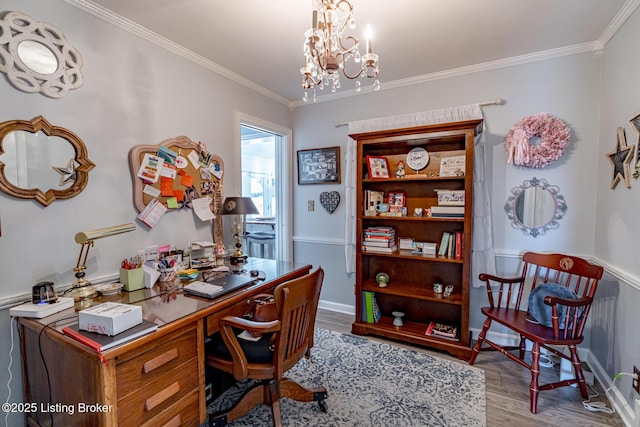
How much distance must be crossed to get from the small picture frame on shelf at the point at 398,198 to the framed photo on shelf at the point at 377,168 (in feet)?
0.66

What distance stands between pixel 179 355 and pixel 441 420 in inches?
59.3

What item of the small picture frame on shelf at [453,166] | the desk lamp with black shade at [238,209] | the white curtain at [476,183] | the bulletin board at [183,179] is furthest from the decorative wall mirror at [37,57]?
the small picture frame on shelf at [453,166]

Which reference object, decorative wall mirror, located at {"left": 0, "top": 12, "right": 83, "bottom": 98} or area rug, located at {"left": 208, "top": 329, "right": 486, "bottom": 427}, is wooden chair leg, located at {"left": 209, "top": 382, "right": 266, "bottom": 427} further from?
decorative wall mirror, located at {"left": 0, "top": 12, "right": 83, "bottom": 98}

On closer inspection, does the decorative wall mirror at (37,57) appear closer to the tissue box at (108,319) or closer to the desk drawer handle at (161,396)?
the tissue box at (108,319)

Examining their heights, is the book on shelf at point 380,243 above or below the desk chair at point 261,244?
above

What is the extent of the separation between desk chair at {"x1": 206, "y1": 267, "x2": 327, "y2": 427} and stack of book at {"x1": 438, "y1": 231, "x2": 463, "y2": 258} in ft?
4.59

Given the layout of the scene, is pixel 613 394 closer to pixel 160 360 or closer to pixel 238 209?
pixel 160 360

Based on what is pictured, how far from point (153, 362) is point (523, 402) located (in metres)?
2.17

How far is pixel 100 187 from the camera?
5.76 ft

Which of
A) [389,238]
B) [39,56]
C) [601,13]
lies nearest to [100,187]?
[39,56]

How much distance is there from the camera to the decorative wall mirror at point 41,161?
4.63 ft

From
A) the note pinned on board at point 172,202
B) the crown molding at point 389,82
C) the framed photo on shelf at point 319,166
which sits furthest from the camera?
the framed photo on shelf at point 319,166

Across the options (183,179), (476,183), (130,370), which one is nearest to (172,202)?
(183,179)

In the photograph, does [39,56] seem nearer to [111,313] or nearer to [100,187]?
[100,187]
